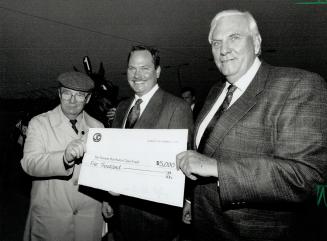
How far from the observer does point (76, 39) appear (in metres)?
7.00

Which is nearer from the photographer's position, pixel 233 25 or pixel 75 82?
pixel 233 25

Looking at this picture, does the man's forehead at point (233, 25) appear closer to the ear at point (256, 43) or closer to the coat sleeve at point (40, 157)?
the ear at point (256, 43)

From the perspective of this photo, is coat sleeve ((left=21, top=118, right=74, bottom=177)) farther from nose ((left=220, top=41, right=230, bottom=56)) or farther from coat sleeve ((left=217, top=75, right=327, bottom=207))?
nose ((left=220, top=41, right=230, bottom=56))

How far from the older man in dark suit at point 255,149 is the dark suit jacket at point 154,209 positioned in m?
0.42

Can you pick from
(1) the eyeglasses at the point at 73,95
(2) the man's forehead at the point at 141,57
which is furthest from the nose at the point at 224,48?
(1) the eyeglasses at the point at 73,95

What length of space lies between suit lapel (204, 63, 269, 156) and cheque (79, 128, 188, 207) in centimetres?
19

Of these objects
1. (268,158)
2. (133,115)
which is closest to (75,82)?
(133,115)

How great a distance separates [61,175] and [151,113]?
104cm

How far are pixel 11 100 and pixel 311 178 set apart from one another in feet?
66.6

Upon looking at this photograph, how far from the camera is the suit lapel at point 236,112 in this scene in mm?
1587

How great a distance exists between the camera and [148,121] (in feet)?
7.61

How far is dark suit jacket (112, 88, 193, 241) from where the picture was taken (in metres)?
2.16

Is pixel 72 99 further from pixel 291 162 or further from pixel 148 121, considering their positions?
pixel 291 162

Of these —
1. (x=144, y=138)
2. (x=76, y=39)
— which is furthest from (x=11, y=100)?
(x=144, y=138)
